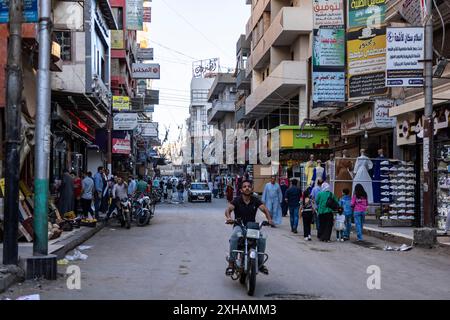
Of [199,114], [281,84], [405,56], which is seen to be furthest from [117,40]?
[199,114]

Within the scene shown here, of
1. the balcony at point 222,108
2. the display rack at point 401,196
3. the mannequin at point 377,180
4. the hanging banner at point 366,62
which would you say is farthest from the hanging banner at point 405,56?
the balcony at point 222,108

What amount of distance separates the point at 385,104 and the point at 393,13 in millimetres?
3487

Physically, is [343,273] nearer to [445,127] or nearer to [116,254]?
[116,254]

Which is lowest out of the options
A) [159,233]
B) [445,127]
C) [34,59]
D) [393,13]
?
[159,233]

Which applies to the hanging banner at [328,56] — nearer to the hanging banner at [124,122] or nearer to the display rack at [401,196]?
the display rack at [401,196]

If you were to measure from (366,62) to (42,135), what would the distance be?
16692 mm

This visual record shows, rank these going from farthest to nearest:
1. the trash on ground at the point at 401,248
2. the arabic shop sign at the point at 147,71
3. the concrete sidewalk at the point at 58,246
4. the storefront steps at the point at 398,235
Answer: the arabic shop sign at the point at 147,71 → the storefront steps at the point at 398,235 → the trash on ground at the point at 401,248 → the concrete sidewalk at the point at 58,246

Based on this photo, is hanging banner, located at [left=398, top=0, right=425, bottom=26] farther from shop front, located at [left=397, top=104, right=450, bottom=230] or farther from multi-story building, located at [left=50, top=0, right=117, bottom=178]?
multi-story building, located at [left=50, top=0, right=117, bottom=178]

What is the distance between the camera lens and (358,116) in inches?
1062

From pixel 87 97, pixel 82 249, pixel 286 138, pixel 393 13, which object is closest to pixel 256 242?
pixel 82 249

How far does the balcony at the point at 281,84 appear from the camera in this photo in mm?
36625

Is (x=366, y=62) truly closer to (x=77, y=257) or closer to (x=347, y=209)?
(x=347, y=209)

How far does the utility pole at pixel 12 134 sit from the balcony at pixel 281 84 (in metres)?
27.3

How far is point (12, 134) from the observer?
9938mm
